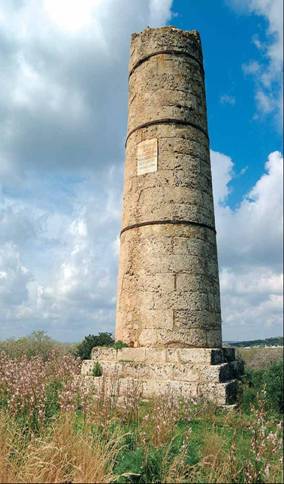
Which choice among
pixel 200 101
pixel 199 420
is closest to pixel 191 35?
pixel 200 101

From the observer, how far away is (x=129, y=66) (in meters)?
8.59

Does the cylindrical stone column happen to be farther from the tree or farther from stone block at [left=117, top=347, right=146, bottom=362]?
the tree

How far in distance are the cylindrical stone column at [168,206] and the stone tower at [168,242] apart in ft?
0.06

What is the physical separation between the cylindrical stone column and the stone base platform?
24cm

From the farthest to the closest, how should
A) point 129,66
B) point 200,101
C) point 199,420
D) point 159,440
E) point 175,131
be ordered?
1. point 129,66
2. point 200,101
3. point 175,131
4. point 199,420
5. point 159,440

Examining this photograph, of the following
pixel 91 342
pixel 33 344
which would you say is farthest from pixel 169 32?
pixel 33 344

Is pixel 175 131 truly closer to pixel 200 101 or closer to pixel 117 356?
pixel 200 101

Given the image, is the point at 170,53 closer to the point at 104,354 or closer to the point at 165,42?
the point at 165,42

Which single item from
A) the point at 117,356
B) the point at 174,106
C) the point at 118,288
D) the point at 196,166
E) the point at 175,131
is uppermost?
the point at 174,106

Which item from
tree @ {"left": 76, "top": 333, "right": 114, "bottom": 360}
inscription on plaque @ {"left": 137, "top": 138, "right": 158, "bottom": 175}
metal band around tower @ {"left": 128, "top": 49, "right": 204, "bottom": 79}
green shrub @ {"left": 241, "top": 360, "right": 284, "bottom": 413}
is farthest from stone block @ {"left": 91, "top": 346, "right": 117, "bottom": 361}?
tree @ {"left": 76, "top": 333, "right": 114, "bottom": 360}

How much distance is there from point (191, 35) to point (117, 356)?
618 cm

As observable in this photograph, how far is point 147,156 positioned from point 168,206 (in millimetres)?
1065

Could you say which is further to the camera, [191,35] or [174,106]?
[191,35]

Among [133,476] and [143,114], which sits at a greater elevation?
[143,114]
